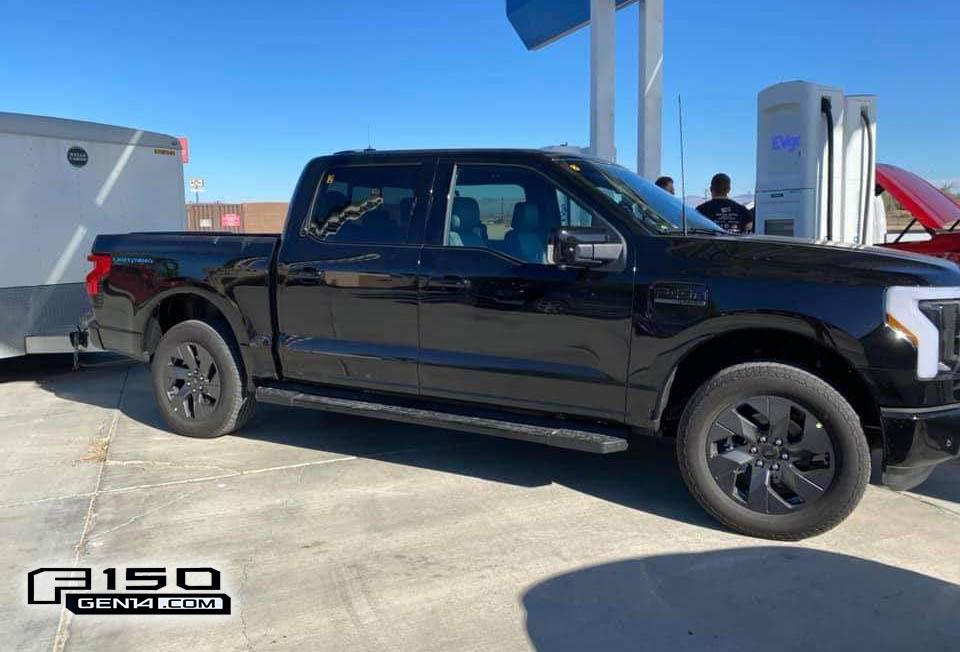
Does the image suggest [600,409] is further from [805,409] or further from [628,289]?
[805,409]

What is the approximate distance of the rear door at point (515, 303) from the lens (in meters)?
4.16

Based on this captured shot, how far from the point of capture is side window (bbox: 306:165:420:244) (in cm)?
489

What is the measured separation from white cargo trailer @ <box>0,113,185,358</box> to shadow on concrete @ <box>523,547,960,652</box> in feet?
21.0

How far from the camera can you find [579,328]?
4188 millimetres

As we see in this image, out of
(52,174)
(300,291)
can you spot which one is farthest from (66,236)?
(300,291)

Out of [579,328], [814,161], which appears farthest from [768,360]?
[814,161]

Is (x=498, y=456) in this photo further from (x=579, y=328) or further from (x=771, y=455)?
(x=771, y=455)

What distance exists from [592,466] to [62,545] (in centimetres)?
316

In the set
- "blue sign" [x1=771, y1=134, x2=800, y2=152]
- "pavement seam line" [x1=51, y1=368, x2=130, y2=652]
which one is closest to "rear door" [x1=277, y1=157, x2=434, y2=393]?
"pavement seam line" [x1=51, y1=368, x2=130, y2=652]

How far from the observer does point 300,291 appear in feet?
16.8

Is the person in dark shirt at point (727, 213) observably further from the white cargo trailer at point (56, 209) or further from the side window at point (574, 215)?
the white cargo trailer at point (56, 209)

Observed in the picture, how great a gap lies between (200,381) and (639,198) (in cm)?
345

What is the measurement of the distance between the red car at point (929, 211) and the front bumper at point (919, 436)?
179 inches

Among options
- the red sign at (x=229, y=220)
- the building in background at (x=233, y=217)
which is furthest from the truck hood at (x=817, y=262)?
the red sign at (x=229, y=220)
